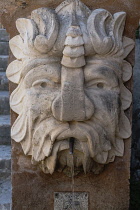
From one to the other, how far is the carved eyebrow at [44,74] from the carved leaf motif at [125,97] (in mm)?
486

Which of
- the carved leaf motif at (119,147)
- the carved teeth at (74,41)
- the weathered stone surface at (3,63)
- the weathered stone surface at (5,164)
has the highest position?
the carved teeth at (74,41)

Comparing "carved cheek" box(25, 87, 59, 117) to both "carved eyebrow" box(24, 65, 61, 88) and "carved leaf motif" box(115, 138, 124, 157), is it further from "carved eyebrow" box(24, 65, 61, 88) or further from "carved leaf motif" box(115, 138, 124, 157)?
"carved leaf motif" box(115, 138, 124, 157)

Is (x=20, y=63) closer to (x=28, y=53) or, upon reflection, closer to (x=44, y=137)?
(x=28, y=53)

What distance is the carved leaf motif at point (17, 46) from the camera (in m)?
2.56

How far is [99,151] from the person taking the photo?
256cm

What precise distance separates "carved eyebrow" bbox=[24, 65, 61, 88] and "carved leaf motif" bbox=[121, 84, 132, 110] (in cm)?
49

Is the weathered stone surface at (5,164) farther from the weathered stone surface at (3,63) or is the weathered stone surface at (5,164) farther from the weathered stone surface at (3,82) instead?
the weathered stone surface at (3,63)

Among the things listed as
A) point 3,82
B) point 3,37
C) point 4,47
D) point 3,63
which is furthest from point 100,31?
point 3,37

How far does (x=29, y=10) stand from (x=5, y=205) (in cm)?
145

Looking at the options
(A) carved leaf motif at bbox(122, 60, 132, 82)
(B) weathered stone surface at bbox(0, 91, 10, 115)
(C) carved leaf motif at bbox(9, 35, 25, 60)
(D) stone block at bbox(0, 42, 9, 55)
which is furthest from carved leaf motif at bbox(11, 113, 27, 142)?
(D) stone block at bbox(0, 42, 9, 55)

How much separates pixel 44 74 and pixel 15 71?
0.27 meters

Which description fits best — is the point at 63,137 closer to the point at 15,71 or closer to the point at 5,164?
the point at 15,71

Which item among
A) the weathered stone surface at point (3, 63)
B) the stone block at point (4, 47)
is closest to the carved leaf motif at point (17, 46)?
the weathered stone surface at point (3, 63)

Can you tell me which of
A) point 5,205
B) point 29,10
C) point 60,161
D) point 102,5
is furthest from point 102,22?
point 5,205
